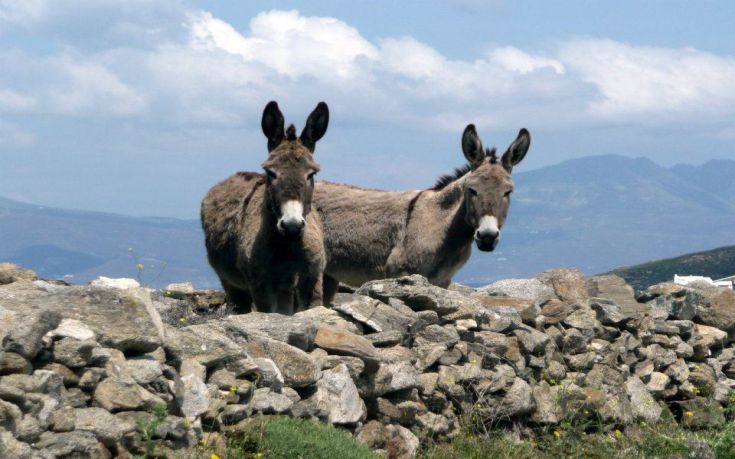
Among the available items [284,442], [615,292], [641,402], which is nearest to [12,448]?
[284,442]

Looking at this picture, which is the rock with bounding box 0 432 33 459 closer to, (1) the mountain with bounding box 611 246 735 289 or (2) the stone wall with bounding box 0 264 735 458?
(2) the stone wall with bounding box 0 264 735 458

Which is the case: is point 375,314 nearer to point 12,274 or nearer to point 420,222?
point 12,274

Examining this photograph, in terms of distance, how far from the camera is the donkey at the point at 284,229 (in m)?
11.9

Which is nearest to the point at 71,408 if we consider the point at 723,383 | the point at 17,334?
the point at 17,334

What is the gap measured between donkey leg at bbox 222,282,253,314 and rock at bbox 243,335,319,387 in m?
5.36

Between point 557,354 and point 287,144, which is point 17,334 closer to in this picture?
point 287,144

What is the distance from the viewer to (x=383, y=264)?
15.3 m

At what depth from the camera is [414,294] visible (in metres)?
11.4

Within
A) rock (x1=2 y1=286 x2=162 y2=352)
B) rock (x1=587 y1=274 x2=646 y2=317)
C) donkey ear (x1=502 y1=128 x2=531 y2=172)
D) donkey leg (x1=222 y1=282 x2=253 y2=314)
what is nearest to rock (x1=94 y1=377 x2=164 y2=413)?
rock (x1=2 y1=286 x2=162 y2=352)

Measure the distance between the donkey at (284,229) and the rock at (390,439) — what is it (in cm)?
278

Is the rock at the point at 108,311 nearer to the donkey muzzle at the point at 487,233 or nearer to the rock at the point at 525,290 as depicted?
the donkey muzzle at the point at 487,233

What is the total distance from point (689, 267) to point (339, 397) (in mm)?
93971

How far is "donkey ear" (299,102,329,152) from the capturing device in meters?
12.5

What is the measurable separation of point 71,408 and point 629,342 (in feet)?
31.7
